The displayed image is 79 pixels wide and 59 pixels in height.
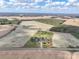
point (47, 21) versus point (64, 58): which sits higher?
point (64, 58)

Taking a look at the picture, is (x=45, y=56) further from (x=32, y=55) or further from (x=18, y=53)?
(x=18, y=53)

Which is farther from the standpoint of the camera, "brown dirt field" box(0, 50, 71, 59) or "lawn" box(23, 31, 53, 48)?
"lawn" box(23, 31, 53, 48)

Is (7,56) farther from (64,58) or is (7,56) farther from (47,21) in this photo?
(47,21)

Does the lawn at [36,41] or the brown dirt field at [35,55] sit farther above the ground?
the brown dirt field at [35,55]

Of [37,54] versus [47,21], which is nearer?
[37,54]

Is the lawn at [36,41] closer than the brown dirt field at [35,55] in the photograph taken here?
No

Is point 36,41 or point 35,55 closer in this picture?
point 35,55

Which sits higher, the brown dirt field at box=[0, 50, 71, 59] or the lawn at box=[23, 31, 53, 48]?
the brown dirt field at box=[0, 50, 71, 59]

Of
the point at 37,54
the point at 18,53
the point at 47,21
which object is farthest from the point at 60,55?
the point at 47,21

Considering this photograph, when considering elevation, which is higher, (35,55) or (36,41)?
(35,55)
